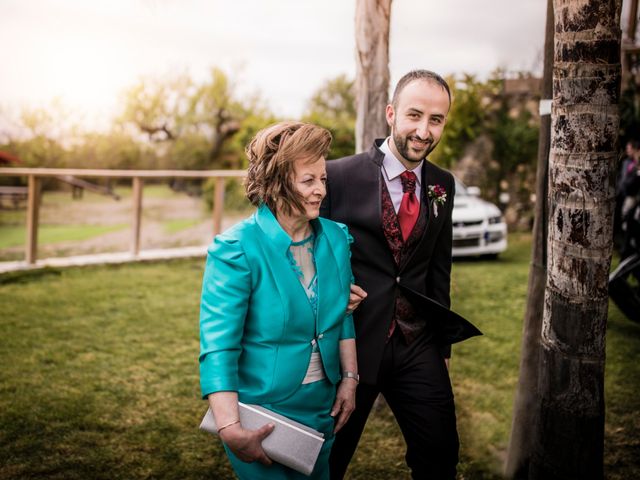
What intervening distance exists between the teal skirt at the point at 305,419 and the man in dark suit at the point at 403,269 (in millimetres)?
378

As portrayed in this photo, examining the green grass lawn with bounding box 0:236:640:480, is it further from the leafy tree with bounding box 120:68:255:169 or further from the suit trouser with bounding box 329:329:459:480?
the leafy tree with bounding box 120:68:255:169

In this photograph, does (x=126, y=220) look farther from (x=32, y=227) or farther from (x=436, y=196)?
(x=436, y=196)

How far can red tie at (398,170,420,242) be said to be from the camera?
250 cm

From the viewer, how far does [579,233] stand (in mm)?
2035

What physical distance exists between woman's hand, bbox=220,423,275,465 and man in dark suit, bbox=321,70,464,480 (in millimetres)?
723

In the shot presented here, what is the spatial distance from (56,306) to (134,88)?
15388 mm

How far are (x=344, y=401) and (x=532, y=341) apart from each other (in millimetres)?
1432

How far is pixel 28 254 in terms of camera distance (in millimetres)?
8539

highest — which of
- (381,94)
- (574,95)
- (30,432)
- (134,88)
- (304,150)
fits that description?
(134,88)

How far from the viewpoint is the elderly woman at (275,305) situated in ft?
5.93

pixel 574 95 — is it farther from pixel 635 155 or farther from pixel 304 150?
pixel 635 155

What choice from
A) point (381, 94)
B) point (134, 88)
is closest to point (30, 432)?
point (381, 94)

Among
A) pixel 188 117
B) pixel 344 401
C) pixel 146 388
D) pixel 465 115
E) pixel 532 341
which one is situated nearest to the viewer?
pixel 344 401

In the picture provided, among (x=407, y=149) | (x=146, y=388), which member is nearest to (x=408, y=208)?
(x=407, y=149)
